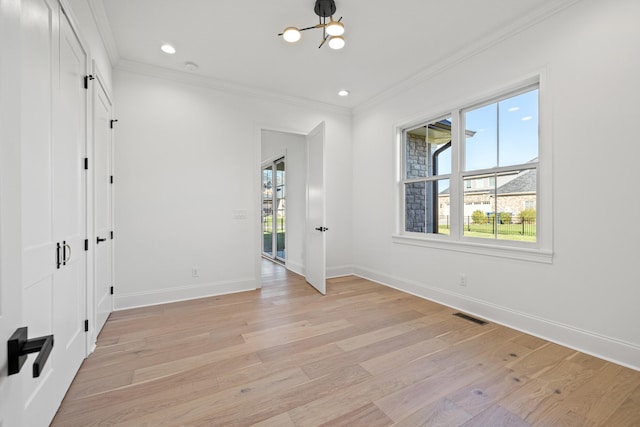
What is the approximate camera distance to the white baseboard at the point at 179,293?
10.9 ft

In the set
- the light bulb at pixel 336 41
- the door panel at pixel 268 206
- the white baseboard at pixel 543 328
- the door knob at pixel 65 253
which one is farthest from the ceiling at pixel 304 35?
the door panel at pixel 268 206

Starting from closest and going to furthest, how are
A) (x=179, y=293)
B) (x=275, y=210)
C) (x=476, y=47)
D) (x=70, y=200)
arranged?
(x=70, y=200), (x=476, y=47), (x=179, y=293), (x=275, y=210)

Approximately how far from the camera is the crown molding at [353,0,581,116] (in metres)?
2.46

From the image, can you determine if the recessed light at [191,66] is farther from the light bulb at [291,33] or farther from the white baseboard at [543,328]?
the white baseboard at [543,328]

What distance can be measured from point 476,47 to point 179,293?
441 cm

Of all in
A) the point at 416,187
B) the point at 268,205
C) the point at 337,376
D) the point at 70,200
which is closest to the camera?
the point at 70,200

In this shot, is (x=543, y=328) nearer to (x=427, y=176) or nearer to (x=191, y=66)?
(x=427, y=176)

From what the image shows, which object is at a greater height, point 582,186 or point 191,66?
point 191,66

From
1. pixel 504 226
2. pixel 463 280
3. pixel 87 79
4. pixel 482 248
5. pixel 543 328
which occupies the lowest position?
pixel 543 328

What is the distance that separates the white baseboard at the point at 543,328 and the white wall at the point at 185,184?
8.00 feet

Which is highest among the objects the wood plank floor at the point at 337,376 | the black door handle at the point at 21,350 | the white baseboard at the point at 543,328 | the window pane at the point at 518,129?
the window pane at the point at 518,129

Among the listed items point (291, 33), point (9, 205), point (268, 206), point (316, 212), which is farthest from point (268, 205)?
point (9, 205)

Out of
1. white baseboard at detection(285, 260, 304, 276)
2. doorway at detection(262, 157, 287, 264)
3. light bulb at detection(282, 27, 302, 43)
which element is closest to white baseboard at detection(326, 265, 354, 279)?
white baseboard at detection(285, 260, 304, 276)

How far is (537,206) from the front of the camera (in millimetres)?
2654
